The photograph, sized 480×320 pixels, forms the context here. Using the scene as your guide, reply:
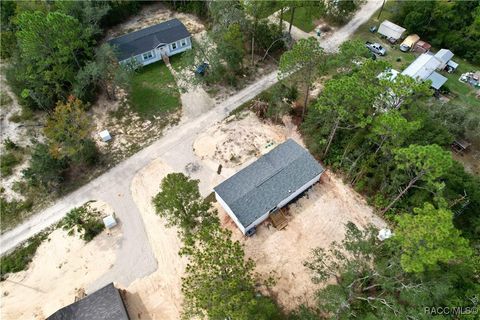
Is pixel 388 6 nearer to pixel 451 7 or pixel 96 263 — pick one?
pixel 451 7

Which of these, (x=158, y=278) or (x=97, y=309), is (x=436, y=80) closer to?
(x=158, y=278)

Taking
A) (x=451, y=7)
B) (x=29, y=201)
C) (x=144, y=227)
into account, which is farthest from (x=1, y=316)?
(x=451, y=7)

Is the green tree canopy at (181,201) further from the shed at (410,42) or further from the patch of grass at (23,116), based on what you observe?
the shed at (410,42)

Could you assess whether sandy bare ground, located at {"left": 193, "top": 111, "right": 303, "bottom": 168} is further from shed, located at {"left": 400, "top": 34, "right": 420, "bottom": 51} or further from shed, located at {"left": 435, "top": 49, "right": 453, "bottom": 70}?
shed, located at {"left": 435, "top": 49, "right": 453, "bottom": 70}

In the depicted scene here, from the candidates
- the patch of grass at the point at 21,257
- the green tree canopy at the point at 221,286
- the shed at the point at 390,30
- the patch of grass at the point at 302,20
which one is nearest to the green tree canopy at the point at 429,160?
the green tree canopy at the point at 221,286

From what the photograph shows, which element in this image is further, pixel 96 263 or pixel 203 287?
pixel 96 263

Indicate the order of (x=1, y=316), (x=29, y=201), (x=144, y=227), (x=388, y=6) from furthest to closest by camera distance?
(x=388, y=6) < (x=29, y=201) < (x=144, y=227) < (x=1, y=316)

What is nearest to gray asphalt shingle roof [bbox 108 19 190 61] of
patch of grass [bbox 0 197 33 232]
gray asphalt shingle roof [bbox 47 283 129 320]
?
patch of grass [bbox 0 197 33 232]
